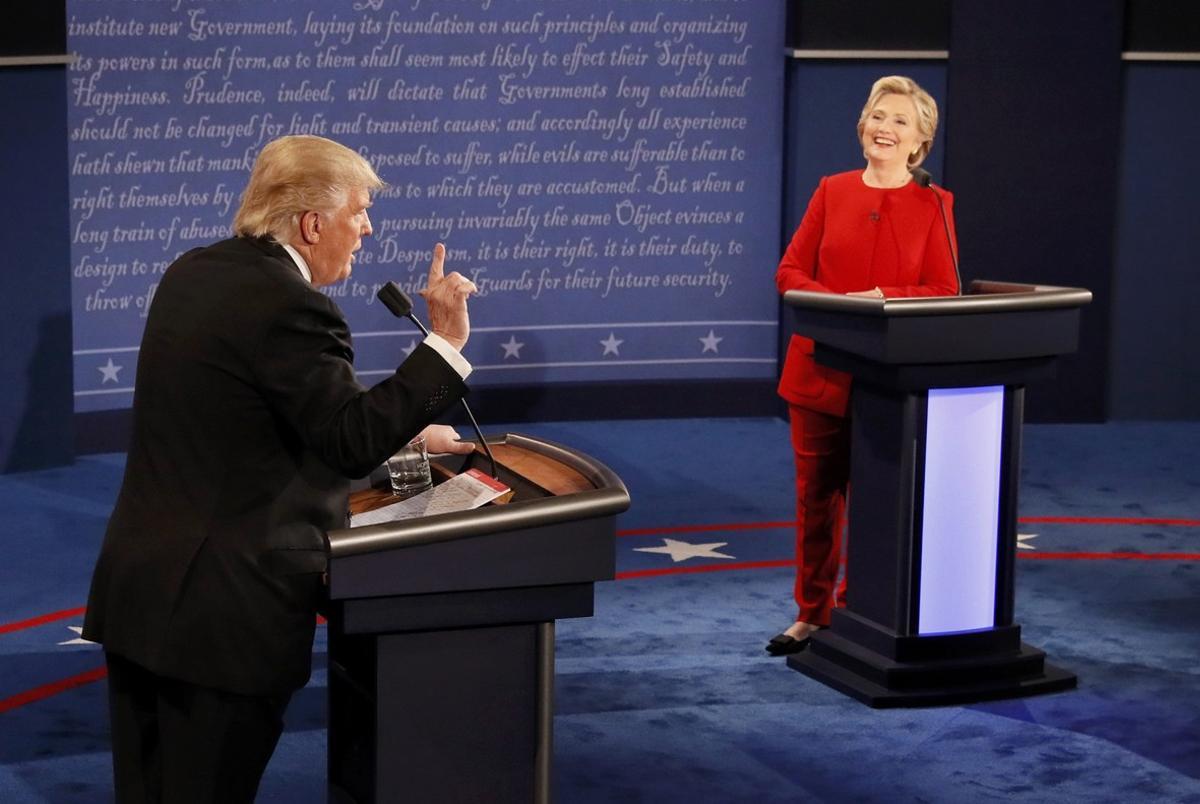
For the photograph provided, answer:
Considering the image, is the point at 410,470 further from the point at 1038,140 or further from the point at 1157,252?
the point at 1157,252

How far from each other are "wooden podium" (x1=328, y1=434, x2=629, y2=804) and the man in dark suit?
0.12 m

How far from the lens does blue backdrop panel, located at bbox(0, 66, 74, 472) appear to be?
7.14 metres

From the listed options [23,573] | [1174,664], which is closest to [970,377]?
[1174,664]

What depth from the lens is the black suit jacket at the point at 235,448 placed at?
2625mm

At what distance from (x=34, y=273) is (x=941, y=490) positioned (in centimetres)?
417

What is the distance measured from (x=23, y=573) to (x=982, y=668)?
3.16 meters

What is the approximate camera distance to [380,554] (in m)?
2.69

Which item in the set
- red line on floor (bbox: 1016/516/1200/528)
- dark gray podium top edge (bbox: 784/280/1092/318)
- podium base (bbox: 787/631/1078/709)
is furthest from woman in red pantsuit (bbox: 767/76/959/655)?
red line on floor (bbox: 1016/516/1200/528)

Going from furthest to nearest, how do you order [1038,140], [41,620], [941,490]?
1. [1038,140]
2. [41,620]
3. [941,490]

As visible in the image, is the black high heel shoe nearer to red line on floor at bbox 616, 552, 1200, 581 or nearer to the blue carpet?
the blue carpet

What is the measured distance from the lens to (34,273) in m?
7.24

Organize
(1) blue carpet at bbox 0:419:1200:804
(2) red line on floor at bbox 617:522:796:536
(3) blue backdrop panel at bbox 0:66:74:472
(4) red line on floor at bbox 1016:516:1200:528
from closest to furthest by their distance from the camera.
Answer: (1) blue carpet at bbox 0:419:1200:804, (2) red line on floor at bbox 617:522:796:536, (4) red line on floor at bbox 1016:516:1200:528, (3) blue backdrop panel at bbox 0:66:74:472

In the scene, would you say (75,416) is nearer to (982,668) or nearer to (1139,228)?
(982,668)

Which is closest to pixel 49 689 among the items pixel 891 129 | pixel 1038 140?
pixel 891 129
